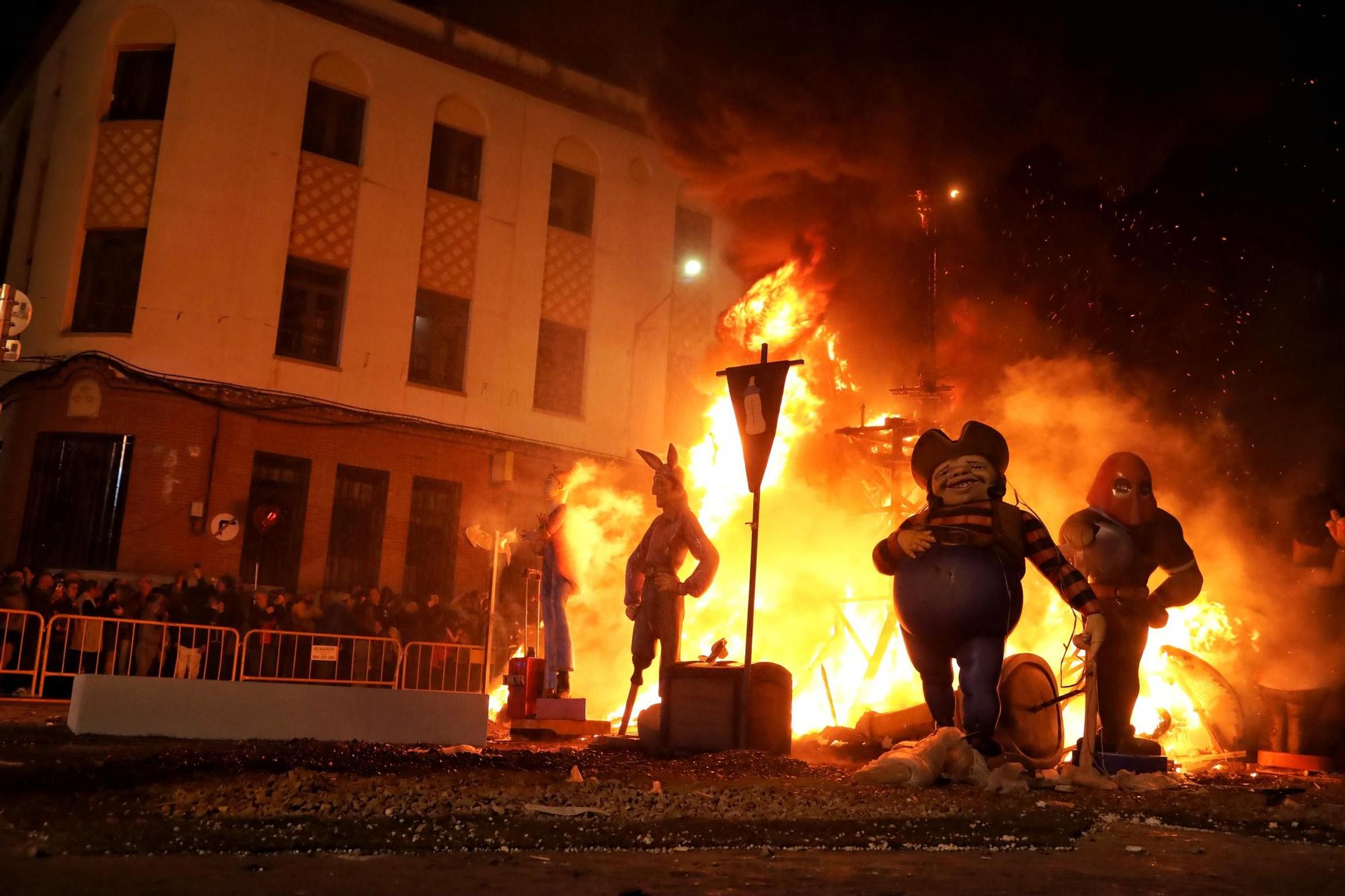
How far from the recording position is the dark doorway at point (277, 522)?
20.0 meters

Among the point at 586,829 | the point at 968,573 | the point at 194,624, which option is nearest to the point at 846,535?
the point at 968,573

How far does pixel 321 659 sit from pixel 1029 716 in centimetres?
951

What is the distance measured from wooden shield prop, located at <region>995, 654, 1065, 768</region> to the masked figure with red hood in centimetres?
33

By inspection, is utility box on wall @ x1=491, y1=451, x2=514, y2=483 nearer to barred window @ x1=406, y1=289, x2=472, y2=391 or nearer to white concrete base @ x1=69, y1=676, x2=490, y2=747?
barred window @ x1=406, y1=289, x2=472, y2=391

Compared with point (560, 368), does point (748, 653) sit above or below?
below

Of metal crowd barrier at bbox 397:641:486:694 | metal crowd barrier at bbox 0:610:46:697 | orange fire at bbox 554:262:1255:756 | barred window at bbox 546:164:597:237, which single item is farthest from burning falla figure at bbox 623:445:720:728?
barred window at bbox 546:164:597:237

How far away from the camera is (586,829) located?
13.3 feet

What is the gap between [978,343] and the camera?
13898mm

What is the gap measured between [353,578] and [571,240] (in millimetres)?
8762

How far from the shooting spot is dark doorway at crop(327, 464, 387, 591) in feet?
69.5

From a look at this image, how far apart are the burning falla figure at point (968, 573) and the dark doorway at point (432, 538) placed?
1597 cm

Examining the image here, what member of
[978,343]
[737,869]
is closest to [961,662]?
[737,869]

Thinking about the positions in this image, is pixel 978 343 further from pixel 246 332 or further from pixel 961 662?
pixel 246 332

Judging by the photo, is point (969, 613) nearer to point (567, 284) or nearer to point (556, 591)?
point (556, 591)
